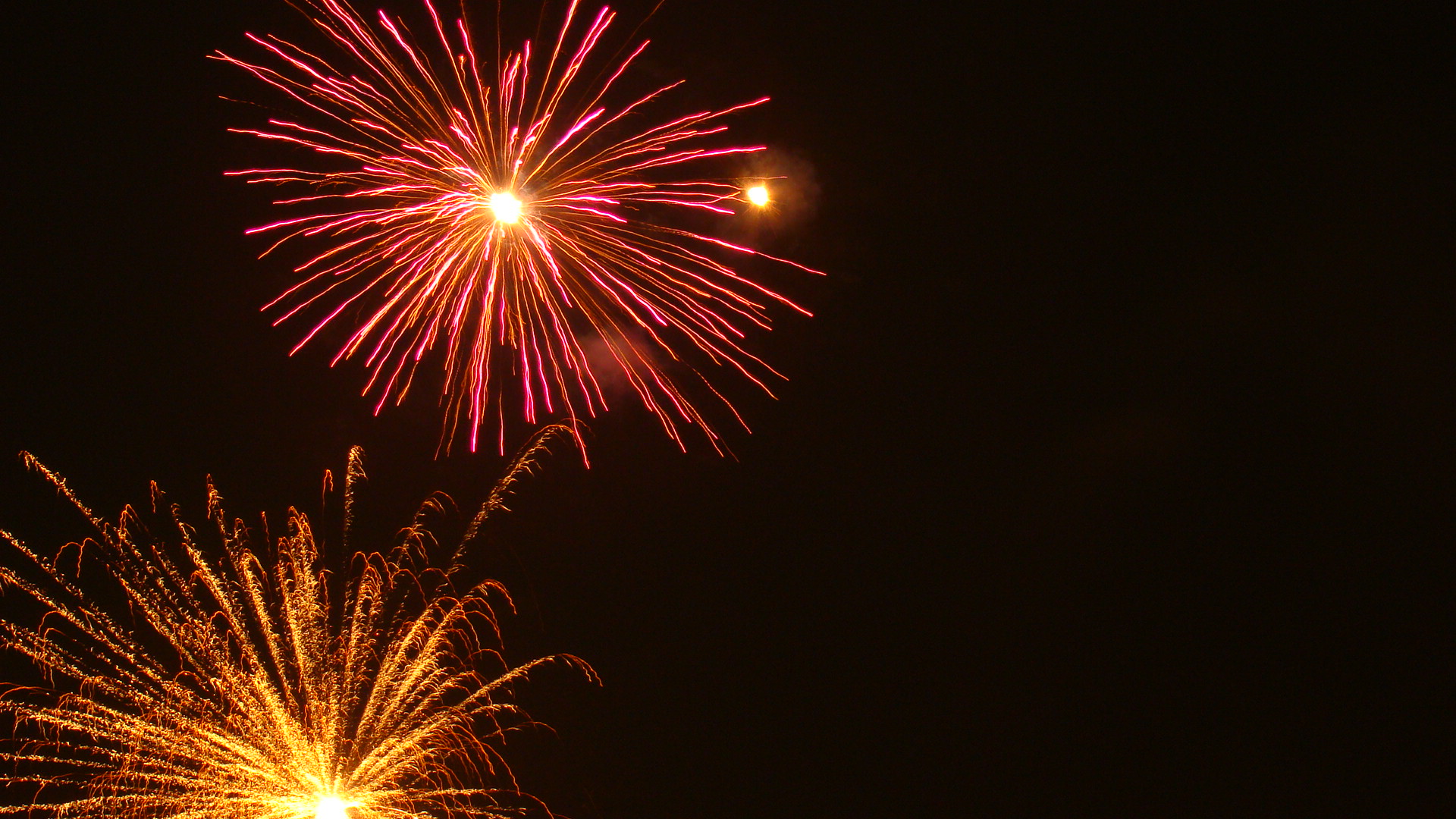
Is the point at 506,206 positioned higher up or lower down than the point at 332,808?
higher up

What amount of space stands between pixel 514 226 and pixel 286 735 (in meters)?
7.29

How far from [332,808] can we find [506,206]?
8508 mm

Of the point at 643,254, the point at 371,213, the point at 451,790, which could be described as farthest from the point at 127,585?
the point at 643,254

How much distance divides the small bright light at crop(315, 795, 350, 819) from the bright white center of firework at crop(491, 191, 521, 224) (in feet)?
26.7

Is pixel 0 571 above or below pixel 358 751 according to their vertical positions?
above

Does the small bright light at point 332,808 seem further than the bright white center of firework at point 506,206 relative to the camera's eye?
Yes

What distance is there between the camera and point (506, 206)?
809 cm

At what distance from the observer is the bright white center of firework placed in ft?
26.4

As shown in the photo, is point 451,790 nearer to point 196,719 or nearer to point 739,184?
point 196,719

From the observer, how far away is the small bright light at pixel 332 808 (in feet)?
36.0

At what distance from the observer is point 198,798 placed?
1003 cm

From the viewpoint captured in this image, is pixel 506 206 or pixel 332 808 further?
pixel 332 808

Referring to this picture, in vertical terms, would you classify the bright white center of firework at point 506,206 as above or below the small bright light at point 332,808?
above

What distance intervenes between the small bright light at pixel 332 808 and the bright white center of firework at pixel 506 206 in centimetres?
814
